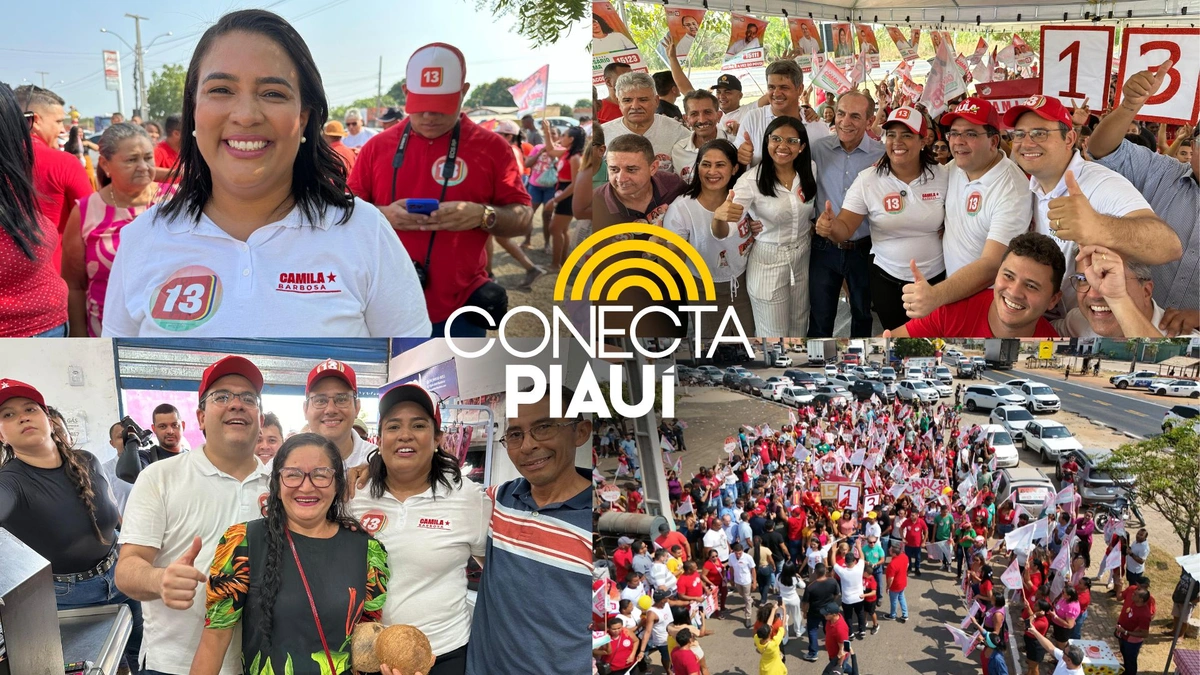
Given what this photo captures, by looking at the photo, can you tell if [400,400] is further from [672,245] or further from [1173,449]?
[1173,449]

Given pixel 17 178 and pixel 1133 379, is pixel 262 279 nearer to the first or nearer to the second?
pixel 17 178

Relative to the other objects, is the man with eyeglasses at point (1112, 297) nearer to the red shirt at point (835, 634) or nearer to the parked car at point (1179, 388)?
the parked car at point (1179, 388)

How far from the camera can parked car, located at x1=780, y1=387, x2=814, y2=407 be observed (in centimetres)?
321

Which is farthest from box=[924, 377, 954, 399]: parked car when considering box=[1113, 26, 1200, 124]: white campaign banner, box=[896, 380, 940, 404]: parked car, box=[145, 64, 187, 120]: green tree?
box=[145, 64, 187, 120]: green tree

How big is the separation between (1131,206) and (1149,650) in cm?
153

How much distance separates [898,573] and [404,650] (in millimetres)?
1755

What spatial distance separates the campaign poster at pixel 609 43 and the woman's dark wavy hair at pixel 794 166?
1.71ft

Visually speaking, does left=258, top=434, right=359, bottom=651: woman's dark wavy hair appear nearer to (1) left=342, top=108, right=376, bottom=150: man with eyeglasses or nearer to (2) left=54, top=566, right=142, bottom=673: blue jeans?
(2) left=54, top=566, right=142, bottom=673: blue jeans

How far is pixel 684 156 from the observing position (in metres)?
3.21

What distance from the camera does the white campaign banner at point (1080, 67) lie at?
299 centimetres

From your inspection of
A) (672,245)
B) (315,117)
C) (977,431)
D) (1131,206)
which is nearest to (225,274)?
(315,117)

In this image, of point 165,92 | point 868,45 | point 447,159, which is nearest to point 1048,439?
point 868,45

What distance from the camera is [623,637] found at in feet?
10.3

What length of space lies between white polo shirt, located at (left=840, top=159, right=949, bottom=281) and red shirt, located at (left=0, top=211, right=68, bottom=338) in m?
2.67
